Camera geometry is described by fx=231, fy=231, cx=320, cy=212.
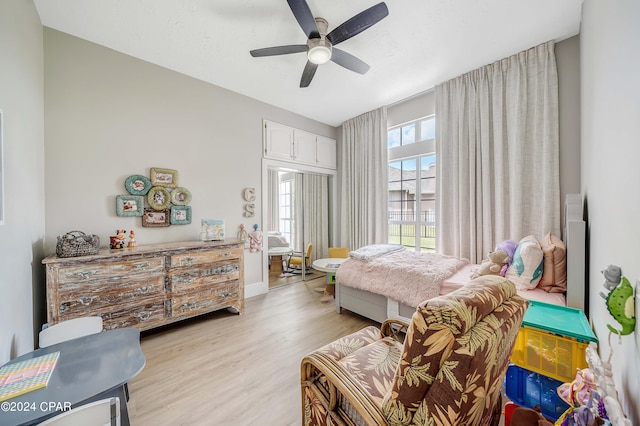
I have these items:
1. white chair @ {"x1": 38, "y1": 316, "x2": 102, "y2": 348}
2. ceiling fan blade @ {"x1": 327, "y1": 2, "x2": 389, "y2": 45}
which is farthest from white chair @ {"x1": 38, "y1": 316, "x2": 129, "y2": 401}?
ceiling fan blade @ {"x1": 327, "y1": 2, "x2": 389, "y2": 45}

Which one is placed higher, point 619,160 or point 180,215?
point 619,160

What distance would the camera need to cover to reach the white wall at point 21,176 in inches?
53.2

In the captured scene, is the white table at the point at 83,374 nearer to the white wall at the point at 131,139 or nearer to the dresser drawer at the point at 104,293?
the dresser drawer at the point at 104,293

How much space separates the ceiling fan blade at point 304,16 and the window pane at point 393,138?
2403 millimetres

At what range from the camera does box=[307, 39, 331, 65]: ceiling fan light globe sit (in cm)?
200

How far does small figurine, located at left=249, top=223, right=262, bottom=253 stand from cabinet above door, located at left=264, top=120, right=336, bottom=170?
1.22 meters

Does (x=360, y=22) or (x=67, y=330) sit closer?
(x=67, y=330)

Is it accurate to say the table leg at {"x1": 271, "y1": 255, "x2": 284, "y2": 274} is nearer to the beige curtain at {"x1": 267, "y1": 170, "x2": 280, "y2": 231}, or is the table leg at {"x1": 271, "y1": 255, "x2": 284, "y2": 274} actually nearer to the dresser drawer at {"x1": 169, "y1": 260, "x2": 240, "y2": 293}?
the beige curtain at {"x1": 267, "y1": 170, "x2": 280, "y2": 231}

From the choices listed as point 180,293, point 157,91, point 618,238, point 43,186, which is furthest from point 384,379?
point 157,91

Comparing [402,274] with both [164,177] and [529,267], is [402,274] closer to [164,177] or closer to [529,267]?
[529,267]

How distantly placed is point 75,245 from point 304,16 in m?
2.66

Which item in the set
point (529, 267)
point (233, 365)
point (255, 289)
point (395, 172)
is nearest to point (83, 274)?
point (233, 365)

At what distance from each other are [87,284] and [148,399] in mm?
1115

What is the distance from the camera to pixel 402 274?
2365 mm
